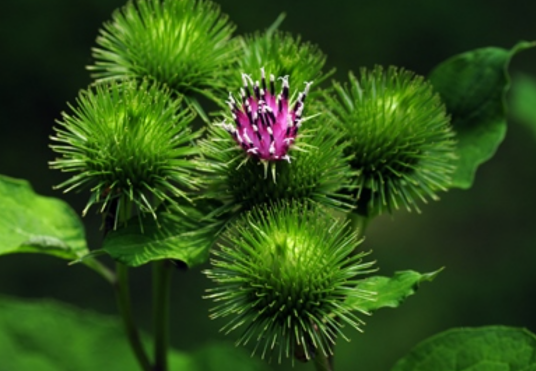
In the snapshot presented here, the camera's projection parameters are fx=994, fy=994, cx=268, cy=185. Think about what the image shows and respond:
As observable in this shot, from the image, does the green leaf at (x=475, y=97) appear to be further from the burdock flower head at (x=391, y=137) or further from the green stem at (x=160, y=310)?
the green stem at (x=160, y=310)

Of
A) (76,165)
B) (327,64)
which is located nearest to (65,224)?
(76,165)

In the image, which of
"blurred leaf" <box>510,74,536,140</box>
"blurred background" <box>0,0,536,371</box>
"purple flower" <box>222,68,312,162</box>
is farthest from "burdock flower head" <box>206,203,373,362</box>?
"blurred background" <box>0,0,536,371</box>

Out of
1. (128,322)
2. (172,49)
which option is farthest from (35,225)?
(172,49)

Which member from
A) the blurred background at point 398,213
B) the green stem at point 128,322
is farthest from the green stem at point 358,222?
the blurred background at point 398,213

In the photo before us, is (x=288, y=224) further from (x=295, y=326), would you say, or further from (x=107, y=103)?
(x=107, y=103)

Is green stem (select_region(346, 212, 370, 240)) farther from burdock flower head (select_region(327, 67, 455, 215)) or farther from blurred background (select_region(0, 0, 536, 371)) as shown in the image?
blurred background (select_region(0, 0, 536, 371))

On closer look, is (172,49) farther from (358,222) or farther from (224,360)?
(224,360)
